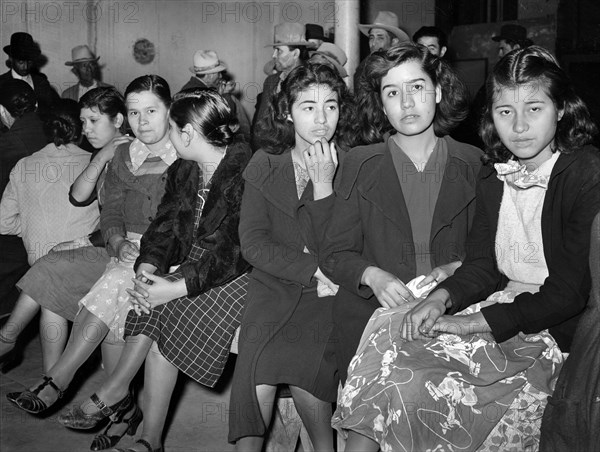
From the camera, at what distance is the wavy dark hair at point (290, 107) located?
2936 millimetres

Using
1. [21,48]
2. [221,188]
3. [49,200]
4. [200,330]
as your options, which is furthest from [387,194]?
[21,48]

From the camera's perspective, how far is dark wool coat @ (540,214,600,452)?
193 cm

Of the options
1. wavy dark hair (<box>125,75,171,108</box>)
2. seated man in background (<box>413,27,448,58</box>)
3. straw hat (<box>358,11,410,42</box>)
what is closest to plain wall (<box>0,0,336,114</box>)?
straw hat (<box>358,11,410,42</box>)

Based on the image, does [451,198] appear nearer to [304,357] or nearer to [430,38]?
[304,357]

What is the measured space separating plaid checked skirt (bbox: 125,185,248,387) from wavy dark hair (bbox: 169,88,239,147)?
605 millimetres

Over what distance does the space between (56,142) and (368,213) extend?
6.75 ft

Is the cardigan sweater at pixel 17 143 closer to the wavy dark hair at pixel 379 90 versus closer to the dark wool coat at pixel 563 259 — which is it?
the wavy dark hair at pixel 379 90

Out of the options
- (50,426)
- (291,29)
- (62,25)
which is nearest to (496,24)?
(291,29)

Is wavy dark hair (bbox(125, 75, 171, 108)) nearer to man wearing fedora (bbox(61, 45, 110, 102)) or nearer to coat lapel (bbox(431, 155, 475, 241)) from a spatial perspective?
coat lapel (bbox(431, 155, 475, 241))

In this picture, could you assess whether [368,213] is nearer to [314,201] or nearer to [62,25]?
[314,201]

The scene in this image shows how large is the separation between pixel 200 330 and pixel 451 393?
45.9 inches

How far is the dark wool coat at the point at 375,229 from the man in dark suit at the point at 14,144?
2.04 metres

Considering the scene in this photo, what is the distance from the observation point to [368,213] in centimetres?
269

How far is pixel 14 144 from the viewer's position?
173 inches
